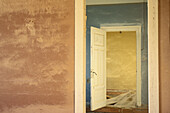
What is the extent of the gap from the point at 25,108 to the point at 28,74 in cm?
64

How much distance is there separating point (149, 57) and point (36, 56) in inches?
80.8

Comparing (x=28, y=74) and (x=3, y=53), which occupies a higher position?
(x=3, y=53)

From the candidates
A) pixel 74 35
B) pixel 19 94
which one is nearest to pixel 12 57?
pixel 19 94

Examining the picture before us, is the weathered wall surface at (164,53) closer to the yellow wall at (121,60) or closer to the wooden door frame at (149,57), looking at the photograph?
the wooden door frame at (149,57)

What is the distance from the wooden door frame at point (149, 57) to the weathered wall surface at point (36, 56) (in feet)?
0.36

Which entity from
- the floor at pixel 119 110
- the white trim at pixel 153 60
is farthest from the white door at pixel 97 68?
the white trim at pixel 153 60

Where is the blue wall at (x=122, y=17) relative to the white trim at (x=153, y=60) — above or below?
above

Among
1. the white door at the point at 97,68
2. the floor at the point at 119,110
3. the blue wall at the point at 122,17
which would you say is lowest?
the floor at the point at 119,110

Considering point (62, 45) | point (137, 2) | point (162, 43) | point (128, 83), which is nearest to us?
point (162, 43)

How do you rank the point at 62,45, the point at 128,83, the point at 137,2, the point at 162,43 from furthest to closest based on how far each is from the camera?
the point at 128,83, the point at 137,2, the point at 62,45, the point at 162,43

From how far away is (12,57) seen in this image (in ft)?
11.8

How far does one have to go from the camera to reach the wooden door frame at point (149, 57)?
3184 mm

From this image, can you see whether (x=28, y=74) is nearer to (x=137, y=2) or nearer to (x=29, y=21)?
(x=29, y=21)

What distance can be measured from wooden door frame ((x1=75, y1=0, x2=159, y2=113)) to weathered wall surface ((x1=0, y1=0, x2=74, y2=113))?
0.36 feet
